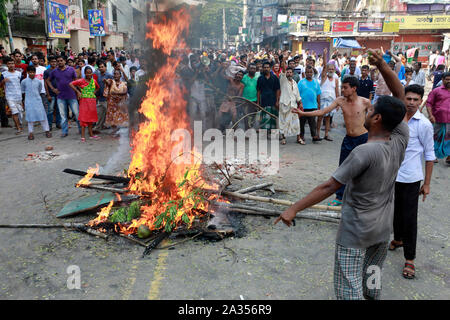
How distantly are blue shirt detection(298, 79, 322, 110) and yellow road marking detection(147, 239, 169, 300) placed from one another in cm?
681

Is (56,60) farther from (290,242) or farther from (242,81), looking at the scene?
(290,242)

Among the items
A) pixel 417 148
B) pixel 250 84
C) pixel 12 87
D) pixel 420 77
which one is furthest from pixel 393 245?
pixel 420 77

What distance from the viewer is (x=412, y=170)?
368cm

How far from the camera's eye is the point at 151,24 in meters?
5.84

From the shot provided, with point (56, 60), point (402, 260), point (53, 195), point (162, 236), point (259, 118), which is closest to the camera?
point (402, 260)

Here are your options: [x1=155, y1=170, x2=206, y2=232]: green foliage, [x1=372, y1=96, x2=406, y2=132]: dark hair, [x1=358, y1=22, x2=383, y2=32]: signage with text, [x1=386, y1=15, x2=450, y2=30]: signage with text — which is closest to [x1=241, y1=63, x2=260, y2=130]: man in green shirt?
[x1=155, y1=170, x2=206, y2=232]: green foliage

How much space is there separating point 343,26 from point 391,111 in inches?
1390

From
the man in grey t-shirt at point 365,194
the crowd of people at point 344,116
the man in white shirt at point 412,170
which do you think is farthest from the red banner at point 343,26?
the man in grey t-shirt at point 365,194

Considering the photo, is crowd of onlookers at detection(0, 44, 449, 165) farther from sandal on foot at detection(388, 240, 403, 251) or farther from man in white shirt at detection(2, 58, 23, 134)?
sandal on foot at detection(388, 240, 403, 251)

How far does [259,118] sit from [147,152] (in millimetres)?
6026

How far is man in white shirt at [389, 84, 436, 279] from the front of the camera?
3643 millimetres

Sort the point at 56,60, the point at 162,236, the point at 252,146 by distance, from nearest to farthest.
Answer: the point at 162,236 → the point at 252,146 → the point at 56,60

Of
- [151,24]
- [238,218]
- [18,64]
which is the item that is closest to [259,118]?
[151,24]

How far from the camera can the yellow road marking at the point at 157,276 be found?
10.8 feet
